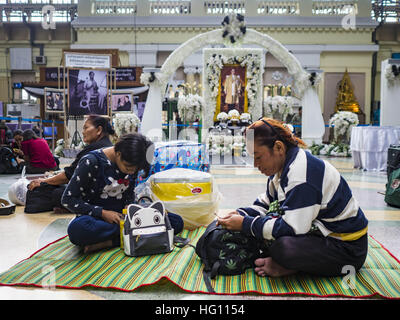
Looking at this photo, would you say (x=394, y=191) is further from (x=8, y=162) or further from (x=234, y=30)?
(x=234, y=30)

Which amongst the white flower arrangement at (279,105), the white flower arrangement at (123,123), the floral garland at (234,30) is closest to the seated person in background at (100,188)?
the white flower arrangement at (123,123)

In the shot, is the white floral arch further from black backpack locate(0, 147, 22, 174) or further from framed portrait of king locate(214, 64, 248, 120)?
black backpack locate(0, 147, 22, 174)

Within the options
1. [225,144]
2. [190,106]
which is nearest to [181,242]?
[225,144]

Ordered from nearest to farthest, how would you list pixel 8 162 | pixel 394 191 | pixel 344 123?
1. pixel 394 191
2. pixel 8 162
3. pixel 344 123

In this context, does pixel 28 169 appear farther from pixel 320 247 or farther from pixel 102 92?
pixel 320 247

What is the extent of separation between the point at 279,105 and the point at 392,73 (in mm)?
3593

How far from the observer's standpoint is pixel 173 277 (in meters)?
2.29

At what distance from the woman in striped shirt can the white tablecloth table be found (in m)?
6.23

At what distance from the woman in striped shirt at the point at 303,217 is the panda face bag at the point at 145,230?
0.58 meters

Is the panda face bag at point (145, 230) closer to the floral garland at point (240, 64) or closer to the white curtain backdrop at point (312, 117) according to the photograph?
the white curtain backdrop at point (312, 117)

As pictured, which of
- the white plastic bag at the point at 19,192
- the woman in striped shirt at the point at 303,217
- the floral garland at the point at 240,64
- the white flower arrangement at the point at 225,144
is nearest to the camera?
the woman in striped shirt at the point at 303,217

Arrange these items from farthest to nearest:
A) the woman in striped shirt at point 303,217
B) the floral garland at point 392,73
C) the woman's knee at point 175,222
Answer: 1. the floral garland at point 392,73
2. the woman's knee at point 175,222
3. the woman in striped shirt at point 303,217

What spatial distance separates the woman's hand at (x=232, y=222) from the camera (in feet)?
7.63

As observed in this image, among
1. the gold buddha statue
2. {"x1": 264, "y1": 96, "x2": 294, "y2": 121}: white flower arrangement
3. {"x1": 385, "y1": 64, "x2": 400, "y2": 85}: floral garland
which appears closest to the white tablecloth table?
{"x1": 385, "y1": 64, "x2": 400, "y2": 85}: floral garland
